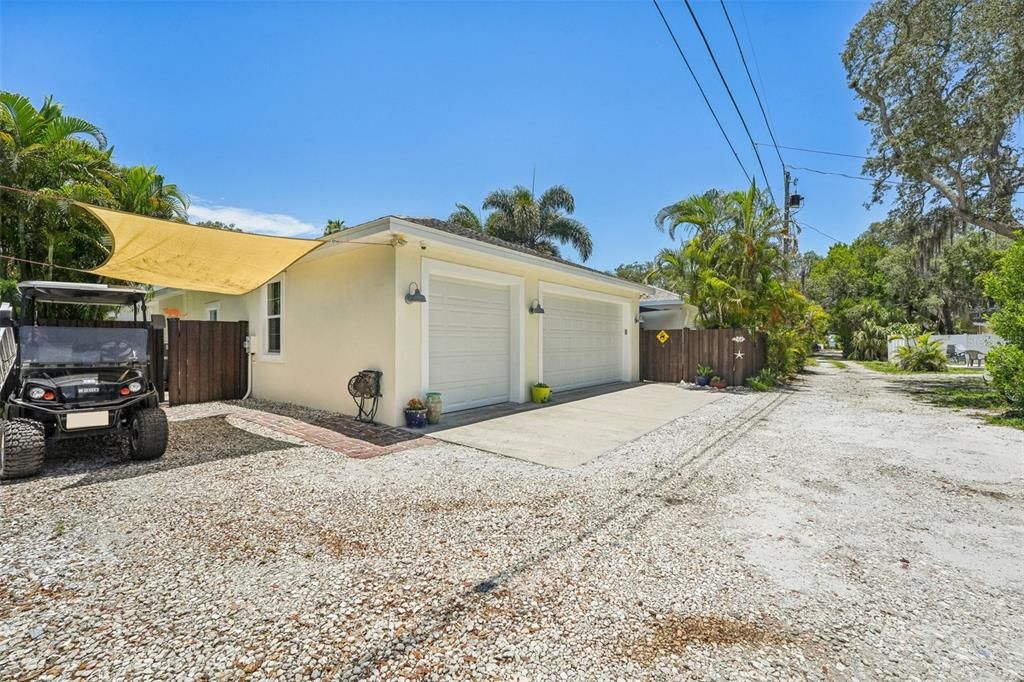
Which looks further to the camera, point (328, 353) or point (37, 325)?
point (328, 353)

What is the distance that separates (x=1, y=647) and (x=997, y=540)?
20.3 feet

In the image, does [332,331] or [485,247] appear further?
[332,331]

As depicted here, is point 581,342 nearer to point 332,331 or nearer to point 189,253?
point 332,331

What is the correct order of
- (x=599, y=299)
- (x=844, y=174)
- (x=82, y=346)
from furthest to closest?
(x=844, y=174), (x=599, y=299), (x=82, y=346)

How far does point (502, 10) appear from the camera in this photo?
6895 millimetres

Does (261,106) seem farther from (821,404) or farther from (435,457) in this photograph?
(821,404)

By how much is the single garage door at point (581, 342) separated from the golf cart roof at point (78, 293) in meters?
7.30

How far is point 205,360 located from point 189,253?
13.9 ft

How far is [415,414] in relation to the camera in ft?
22.5

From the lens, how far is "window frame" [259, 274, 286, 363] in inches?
364

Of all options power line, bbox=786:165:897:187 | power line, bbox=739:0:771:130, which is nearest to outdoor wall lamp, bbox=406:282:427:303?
power line, bbox=739:0:771:130

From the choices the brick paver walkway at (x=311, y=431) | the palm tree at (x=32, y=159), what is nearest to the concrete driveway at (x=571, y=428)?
the brick paver walkway at (x=311, y=431)

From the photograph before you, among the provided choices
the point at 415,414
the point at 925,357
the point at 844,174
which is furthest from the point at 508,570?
the point at 925,357

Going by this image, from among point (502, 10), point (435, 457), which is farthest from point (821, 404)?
point (502, 10)
